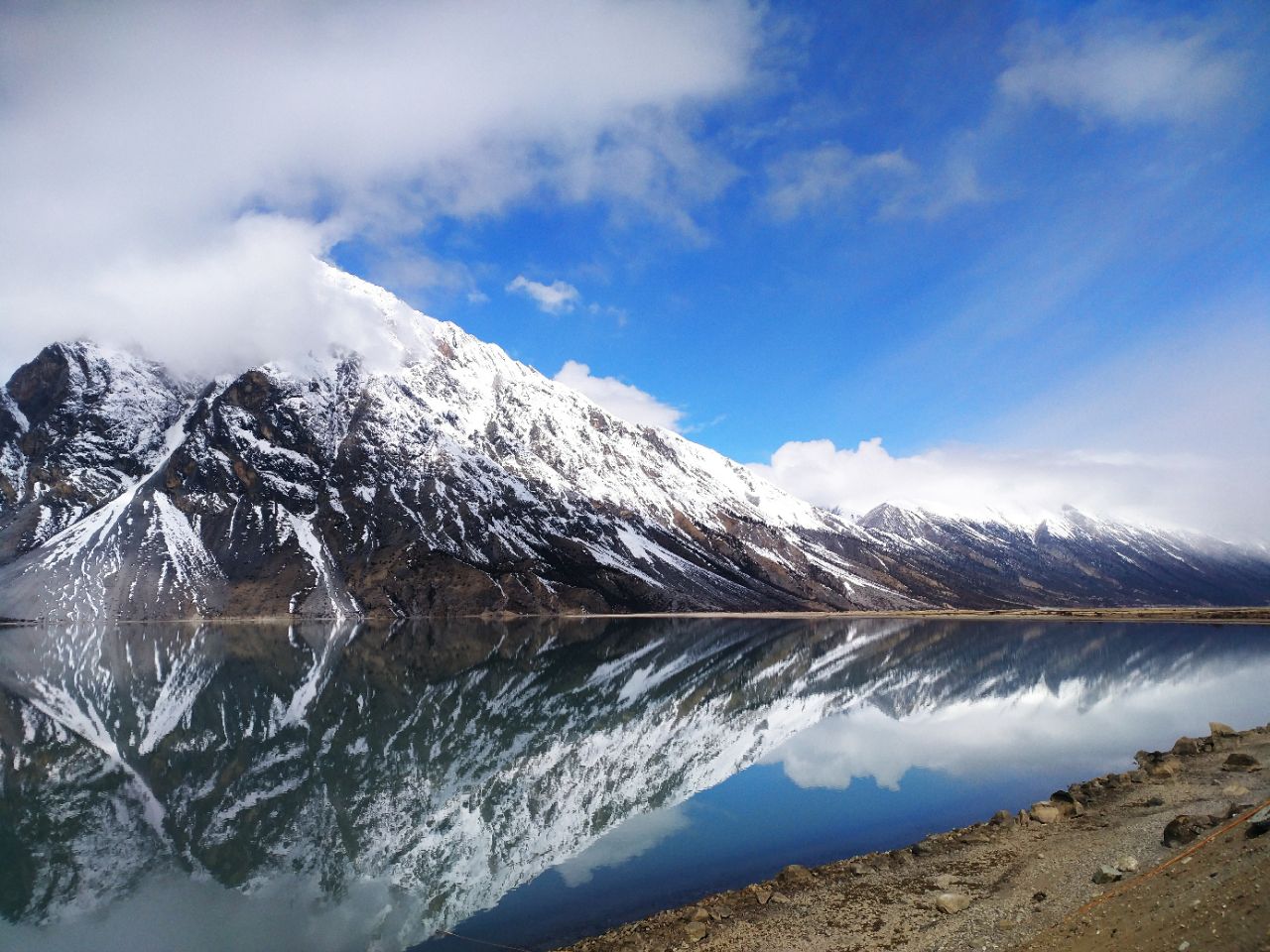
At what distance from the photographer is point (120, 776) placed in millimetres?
36750

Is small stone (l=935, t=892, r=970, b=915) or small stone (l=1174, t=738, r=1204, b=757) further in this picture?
small stone (l=1174, t=738, r=1204, b=757)

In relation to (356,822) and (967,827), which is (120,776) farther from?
(967,827)

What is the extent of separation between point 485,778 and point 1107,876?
1104 inches

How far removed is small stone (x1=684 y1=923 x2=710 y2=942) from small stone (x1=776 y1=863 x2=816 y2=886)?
13.5ft

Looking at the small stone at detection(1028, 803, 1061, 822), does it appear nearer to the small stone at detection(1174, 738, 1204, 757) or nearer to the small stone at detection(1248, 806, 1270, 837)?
the small stone at detection(1248, 806, 1270, 837)

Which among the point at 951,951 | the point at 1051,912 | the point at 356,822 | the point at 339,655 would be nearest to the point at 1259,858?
the point at 1051,912

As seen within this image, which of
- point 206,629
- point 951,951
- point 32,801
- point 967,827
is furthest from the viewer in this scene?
point 206,629

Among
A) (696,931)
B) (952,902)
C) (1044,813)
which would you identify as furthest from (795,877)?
(1044,813)

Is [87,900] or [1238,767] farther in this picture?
[1238,767]

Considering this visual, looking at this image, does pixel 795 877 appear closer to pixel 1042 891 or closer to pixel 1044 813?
pixel 1042 891

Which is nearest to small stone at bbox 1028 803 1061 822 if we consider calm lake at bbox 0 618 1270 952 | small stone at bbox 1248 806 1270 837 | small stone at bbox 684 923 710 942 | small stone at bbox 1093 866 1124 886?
calm lake at bbox 0 618 1270 952

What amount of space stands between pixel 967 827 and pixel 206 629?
6760 inches

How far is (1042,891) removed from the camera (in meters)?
17.1

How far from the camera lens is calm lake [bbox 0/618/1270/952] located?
71.7 ft
